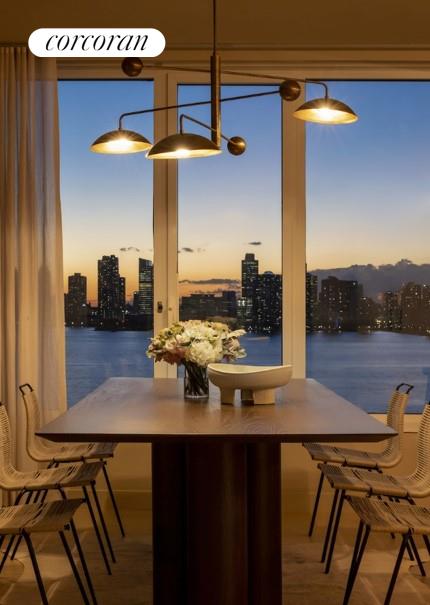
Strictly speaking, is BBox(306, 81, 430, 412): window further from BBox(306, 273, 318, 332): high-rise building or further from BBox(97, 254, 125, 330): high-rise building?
BBox(97, 254, 125, 330): high-rise building

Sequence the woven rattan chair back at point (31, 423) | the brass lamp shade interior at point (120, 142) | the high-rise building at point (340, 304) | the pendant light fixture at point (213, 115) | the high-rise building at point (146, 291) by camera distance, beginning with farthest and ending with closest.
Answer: the high-rise building at point (340, 304)
the high-rise building at point (146, 291)
the woven rattan chair back at point (31, 423)
the brass lamp shade interior at point (120, 142)
the pendant light fixture at point (213, 115)

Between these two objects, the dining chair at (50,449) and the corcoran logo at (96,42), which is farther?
the corcoran logo at (96,42)

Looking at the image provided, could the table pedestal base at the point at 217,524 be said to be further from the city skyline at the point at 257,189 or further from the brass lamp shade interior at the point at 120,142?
the city skyline at the point at 257,189

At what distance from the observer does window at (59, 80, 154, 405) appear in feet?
16.9

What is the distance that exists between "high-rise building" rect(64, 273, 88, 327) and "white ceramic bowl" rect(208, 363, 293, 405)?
205 cm

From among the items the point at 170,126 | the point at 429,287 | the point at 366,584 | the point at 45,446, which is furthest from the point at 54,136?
the point at 366,584

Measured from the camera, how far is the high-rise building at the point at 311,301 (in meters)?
5.12

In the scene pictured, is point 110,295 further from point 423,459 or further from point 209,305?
point 423,459

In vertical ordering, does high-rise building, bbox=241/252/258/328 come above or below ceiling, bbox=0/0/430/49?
below

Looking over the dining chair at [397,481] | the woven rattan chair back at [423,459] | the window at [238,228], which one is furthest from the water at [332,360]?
the woven rattan chair back at [423,459]

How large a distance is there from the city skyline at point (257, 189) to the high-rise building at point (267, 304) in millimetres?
92

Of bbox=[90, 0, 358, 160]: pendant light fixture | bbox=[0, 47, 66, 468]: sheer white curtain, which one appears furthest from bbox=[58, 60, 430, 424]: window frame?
bbox=[90, 0, 358, 160]: pendant light fixture

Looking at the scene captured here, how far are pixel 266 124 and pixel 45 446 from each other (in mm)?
2488

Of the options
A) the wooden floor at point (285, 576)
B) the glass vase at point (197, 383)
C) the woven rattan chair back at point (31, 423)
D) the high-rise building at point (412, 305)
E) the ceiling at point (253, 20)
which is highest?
the ceiling at point (253, 20)
